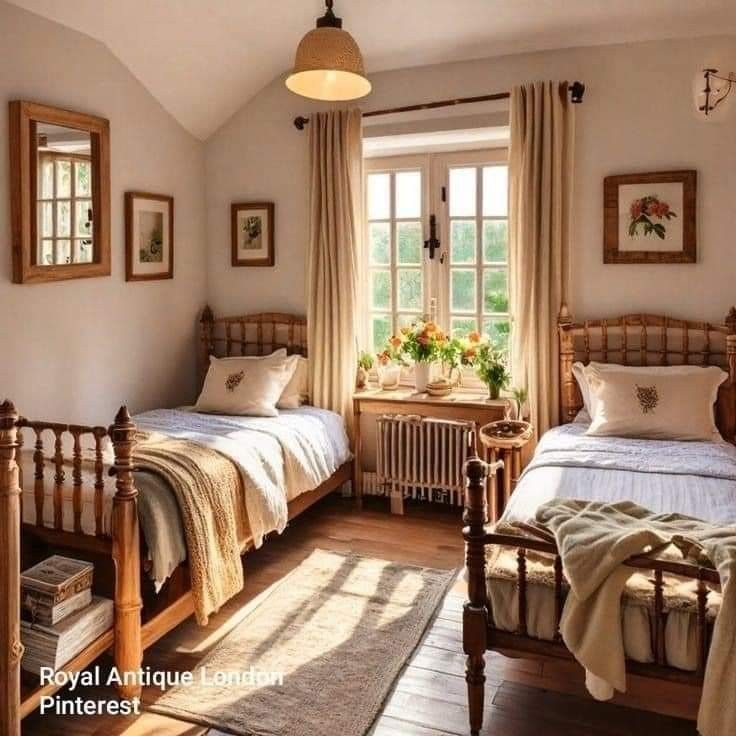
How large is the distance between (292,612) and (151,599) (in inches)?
25.8

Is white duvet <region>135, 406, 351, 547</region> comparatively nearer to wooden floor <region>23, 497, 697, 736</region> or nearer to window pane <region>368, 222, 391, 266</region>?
wooden floor <region>23, 497, 697, 736</region>

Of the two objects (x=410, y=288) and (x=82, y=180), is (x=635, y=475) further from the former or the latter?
(x=82, y=180)

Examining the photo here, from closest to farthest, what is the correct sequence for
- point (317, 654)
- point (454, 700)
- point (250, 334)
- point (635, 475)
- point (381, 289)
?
→ point (454, 700)
point (317, 654)
point (635, 475)
point (381, 289)
point (250, 334)

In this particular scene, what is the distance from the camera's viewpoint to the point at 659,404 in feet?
12.6

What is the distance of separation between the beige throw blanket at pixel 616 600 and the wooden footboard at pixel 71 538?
1488mm

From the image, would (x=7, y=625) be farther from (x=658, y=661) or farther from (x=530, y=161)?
(x=530, y=161)

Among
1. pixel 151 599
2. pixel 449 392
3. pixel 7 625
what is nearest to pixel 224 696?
pixel 151 599

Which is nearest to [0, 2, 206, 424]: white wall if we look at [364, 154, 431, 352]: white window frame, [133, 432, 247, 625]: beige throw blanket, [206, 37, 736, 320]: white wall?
[133, 432, 247, 625]: beige throw blanket

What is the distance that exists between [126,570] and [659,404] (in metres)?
2.66

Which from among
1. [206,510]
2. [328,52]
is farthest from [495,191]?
[206,510]

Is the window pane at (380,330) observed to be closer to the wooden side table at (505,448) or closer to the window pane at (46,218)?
the wooden side table at (505,448)

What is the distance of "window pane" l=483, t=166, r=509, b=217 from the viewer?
15.3 feet

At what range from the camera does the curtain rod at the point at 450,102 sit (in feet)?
13.7

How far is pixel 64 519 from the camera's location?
292 cm
